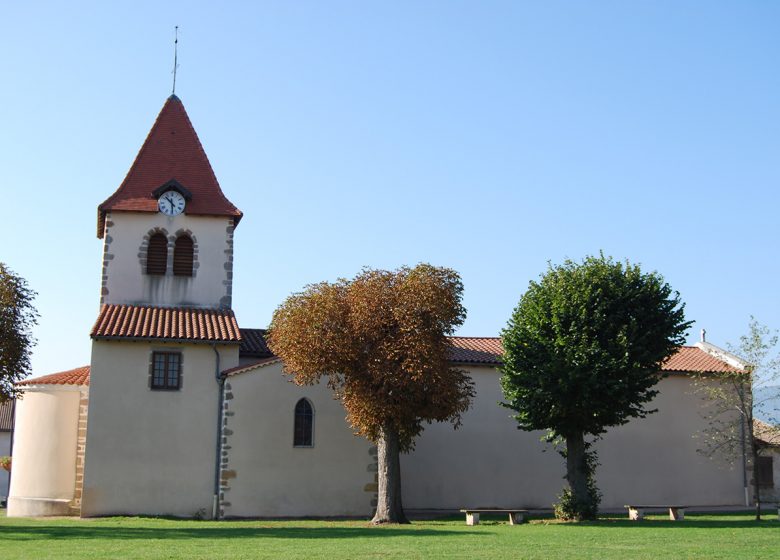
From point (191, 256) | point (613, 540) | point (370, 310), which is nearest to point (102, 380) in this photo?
point (191, 256)

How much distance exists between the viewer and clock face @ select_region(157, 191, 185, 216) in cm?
3803

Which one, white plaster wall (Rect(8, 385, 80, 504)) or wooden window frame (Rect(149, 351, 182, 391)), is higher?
wooden window frame (Rect(149, 351, 182, 391))

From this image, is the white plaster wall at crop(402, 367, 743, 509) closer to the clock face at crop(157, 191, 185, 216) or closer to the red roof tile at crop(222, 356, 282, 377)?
the red roof tile at crop(222, 356, 282, 377)

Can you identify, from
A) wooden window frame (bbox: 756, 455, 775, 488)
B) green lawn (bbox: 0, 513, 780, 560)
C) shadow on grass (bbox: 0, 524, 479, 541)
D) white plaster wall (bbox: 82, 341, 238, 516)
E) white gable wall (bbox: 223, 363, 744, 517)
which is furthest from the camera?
wooden window frame (bbox: 756, 455, 775, 488)

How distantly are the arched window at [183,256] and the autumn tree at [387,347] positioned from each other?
9028 mm

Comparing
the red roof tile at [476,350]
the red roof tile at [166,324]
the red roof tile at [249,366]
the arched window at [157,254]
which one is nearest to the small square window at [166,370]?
the red roof tile at [166,324]

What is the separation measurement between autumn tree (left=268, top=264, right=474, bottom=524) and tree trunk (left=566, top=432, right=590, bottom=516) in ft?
14.4

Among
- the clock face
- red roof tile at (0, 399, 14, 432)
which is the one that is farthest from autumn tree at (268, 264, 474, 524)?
red roof tile at (0, 399, 14, 432)

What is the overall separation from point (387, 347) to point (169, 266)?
40.7 feet

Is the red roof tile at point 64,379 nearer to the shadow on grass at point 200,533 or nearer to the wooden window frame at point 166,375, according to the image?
the wooden window frame at point 166,375

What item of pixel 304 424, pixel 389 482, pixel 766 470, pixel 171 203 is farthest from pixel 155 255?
pixel 766 470

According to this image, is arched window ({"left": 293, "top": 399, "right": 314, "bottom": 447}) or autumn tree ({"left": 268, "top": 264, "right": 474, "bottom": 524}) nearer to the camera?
autumn tree ({"left": 268, "top": 264, "right": 474, "bottom": 524})

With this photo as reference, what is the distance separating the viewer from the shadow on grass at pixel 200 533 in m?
24.1

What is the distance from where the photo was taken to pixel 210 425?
34.3 metres
